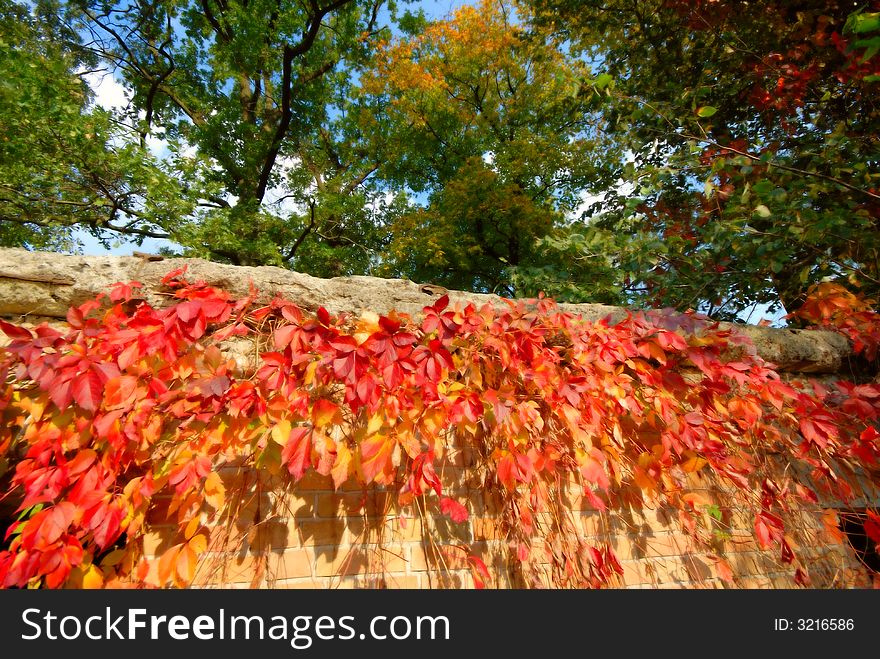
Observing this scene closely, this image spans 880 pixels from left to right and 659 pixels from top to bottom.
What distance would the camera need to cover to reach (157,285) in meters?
1.49

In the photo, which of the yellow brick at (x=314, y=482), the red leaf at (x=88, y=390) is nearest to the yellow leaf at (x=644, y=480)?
the yellow brick at (x=314, y=482)

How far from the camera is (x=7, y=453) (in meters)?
1.30

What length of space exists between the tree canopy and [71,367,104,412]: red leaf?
2.67 meters

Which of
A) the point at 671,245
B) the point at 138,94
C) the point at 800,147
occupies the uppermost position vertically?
the point at 138,94

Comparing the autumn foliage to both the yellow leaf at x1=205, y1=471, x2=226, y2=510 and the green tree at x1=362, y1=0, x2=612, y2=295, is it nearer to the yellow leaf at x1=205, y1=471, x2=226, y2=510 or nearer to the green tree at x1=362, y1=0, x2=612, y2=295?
the yellow leaf at x1=205, y1=471, x2=226, y2=510

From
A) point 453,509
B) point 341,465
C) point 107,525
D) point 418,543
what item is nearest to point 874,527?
point 453,509

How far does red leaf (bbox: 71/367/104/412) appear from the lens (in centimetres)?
114

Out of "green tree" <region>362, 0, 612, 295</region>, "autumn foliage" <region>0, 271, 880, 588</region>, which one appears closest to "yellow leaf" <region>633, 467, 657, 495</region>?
"autumn foliage" <region>0, 271, 880, 588</region>

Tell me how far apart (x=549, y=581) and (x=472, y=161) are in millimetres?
8048

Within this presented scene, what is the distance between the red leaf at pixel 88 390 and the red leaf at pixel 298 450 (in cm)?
56

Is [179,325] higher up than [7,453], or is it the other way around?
[179,325]
